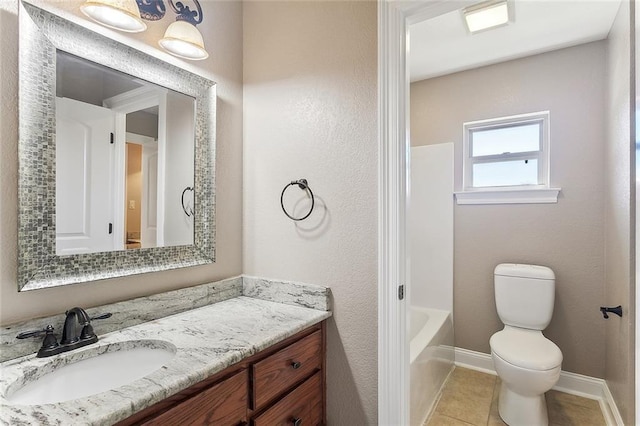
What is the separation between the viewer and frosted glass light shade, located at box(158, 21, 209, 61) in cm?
125

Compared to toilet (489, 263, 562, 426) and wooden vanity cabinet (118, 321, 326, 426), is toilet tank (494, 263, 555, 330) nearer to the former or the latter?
toilet (489, 263, 562, 426)

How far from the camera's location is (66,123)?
3.58 feet

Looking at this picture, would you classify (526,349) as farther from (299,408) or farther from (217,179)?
(217,179)

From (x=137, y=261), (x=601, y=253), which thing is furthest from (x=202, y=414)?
(x=601, y=253)

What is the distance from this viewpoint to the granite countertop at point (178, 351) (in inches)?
27.0

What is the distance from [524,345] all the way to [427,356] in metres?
0.63

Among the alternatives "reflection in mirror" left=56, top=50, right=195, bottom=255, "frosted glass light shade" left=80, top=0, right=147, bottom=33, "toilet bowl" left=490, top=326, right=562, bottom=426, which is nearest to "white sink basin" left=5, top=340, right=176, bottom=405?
"reflection in mirror" left=56, top=50, right=195, bottom=255

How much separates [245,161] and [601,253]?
2382 mm

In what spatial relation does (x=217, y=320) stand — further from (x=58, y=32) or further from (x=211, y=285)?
(x=58, y=32)

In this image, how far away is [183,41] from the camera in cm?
126

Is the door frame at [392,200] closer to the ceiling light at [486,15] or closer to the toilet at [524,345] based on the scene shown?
the ceiling light at [486,15]

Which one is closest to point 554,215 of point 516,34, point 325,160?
point 516,34

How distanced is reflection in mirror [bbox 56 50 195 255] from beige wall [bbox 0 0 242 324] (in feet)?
0.39

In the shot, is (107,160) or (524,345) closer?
(107,160)
